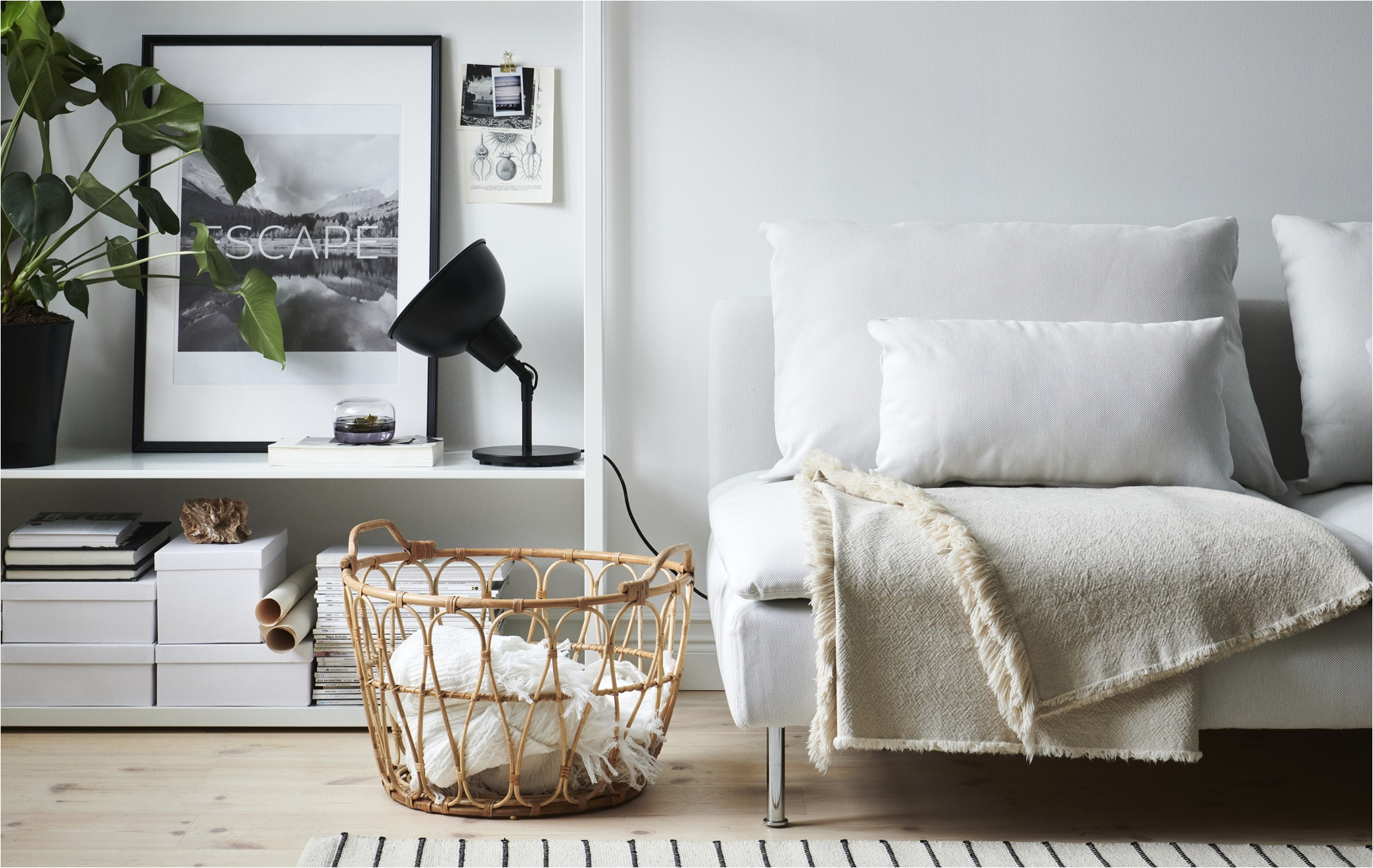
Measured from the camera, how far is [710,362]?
1857 millimetres

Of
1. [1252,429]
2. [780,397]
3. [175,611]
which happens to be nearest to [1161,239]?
[1252,429]

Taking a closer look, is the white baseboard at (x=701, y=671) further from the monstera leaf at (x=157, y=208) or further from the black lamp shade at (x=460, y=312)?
the monstera leaf at (x=157, y=208)

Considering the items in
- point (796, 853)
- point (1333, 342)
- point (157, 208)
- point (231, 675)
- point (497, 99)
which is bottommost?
point (796, 853)

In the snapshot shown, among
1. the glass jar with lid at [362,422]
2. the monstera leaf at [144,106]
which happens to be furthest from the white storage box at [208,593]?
the monstera leaf at [144,106]

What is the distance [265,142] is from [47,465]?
0.69m

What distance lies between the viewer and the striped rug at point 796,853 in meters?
1.21

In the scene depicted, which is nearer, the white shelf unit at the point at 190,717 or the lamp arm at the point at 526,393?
the white shelf unit at the point at 190,717

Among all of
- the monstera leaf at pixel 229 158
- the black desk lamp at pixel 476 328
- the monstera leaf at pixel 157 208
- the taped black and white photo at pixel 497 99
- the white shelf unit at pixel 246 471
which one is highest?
the taped black and white photo at pixel 497 99

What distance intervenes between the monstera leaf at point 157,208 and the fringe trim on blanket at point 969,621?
1285mm

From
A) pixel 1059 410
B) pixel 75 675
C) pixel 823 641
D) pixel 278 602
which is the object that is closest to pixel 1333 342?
pixel 1059 410

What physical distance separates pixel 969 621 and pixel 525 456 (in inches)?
33.5

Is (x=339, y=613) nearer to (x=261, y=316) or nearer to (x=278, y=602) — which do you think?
(x=278, y=602)

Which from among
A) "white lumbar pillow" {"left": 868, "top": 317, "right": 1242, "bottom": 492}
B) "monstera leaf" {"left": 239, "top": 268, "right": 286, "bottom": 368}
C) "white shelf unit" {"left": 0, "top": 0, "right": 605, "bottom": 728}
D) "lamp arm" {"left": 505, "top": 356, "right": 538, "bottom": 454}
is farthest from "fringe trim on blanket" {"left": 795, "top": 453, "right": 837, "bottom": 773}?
"monstera leaf" {"left": 239, "top": 268, "right": 286, "bottom": 368}

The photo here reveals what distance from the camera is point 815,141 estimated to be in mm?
1979
